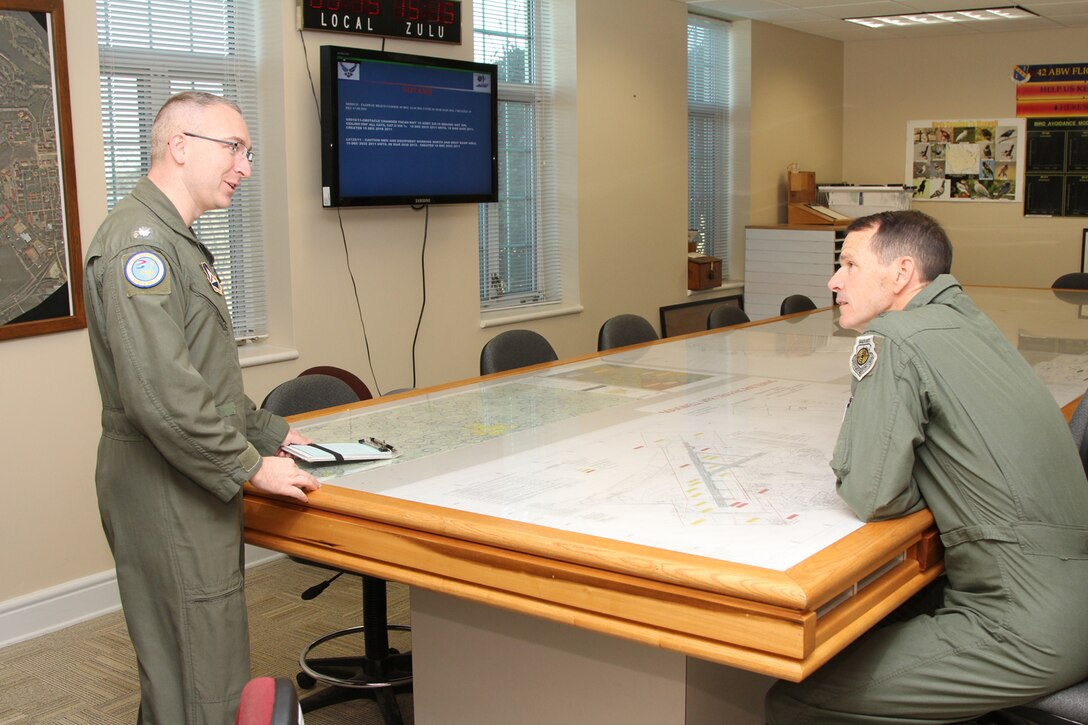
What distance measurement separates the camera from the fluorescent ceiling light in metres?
7.64

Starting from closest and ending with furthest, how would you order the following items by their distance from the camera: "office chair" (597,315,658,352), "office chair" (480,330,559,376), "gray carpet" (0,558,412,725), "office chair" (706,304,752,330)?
"gray carpet" (0,558,412,725) → "office chair" (480,330,559,376) → "office chair" (597,315,658,352) → "office chair" (706,304,752,330)

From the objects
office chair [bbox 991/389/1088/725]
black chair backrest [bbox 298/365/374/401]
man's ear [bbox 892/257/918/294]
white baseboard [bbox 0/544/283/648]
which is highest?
man's ear [bbox 892/257/918/294]

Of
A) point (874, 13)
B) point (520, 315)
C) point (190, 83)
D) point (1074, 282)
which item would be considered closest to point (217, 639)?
point (190, 83)

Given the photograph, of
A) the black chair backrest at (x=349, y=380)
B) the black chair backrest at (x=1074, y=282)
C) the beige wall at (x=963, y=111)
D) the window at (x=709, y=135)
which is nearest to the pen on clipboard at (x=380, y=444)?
the black chair backrest at (x=349, y=380)

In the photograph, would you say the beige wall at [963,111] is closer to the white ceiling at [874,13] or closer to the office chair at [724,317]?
the white ceiling at [874,13]

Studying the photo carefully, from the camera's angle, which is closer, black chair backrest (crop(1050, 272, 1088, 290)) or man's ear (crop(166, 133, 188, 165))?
man's ear (crop(166, 133, 188, 165))

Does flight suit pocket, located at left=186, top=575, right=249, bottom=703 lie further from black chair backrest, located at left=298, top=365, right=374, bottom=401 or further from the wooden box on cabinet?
the wooden box on cabinet

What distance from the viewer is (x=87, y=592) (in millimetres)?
3955

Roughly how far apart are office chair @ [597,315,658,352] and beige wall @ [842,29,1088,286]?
5127 millimetres

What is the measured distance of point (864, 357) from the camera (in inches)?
81.7

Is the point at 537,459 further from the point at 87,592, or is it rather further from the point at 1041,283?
the point at 1041,283

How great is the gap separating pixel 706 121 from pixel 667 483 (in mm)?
6108

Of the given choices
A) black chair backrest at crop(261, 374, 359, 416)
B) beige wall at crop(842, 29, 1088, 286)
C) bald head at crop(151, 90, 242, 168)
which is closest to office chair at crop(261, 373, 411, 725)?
black chair backrest at crop(261, 374, 359, 416)

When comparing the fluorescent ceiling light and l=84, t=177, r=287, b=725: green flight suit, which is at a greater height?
the fluorescent ceiling light
